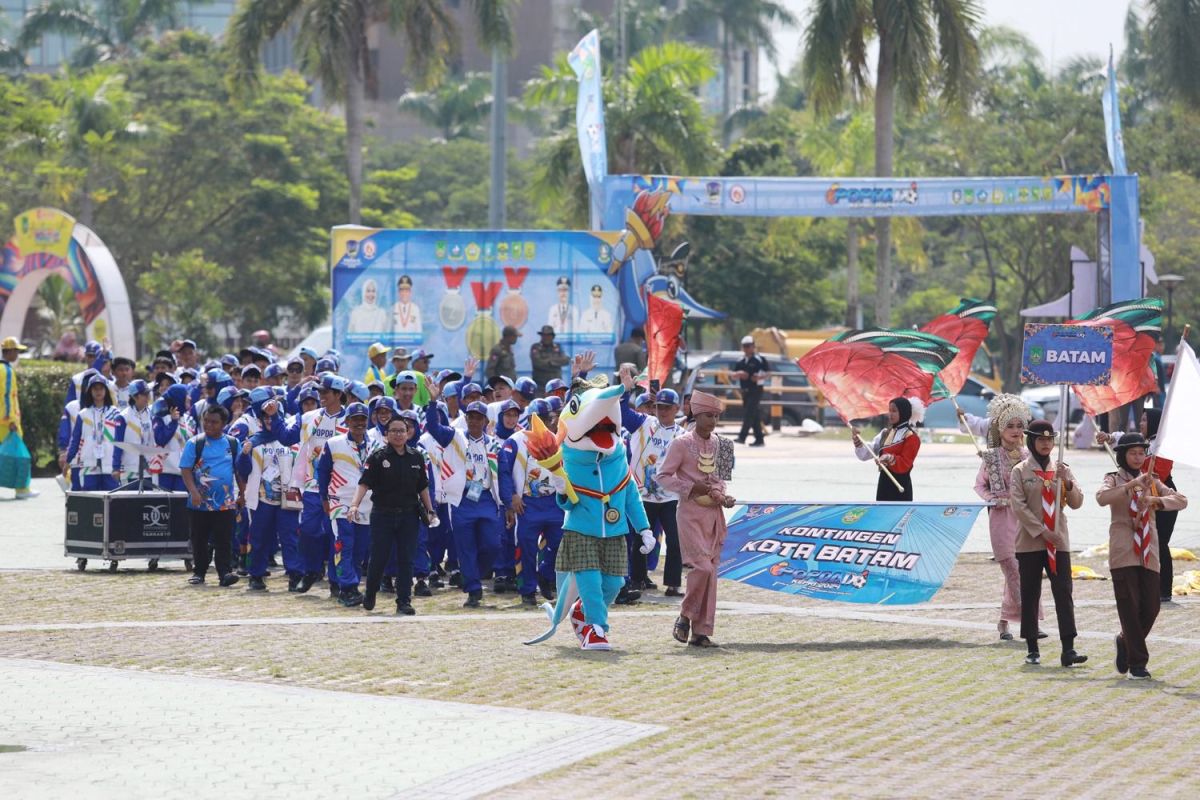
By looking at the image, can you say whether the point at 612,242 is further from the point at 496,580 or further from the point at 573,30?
the point at 573,30

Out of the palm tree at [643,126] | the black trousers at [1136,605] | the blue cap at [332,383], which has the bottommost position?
the black trousers at [1136,605]

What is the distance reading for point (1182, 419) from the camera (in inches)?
451

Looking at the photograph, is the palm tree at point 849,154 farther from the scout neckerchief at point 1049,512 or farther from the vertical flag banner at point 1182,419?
the scout neckerchief at point 1049,512

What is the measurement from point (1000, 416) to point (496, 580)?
4246 mm

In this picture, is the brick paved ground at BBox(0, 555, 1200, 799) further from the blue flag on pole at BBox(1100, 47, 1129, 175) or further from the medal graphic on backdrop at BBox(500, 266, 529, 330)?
the blue flag on pole at BBox(1100, 47, 1129, 175)

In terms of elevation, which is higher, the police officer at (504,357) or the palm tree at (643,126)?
the palm tree at (643,126)

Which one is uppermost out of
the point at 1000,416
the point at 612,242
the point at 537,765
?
the point at 612,242

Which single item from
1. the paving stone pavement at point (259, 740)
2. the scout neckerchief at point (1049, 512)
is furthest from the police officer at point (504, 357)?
the paving stone pavement at point (259, 740)

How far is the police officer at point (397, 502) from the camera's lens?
13562 millimetres

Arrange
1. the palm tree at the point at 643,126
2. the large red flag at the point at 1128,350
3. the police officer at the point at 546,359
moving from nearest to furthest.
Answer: the large red flag at the point at 1128,350 → the police officer at the point at 546,359 → the palm tree at the point at 643,126

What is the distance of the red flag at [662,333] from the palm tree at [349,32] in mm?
20812

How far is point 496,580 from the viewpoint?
15.1 metres

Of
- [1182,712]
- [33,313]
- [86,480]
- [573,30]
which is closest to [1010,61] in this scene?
[573,30]

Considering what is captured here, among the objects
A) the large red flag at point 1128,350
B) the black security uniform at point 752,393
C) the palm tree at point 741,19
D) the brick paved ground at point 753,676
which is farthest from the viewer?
the palm tree at point 741,19
